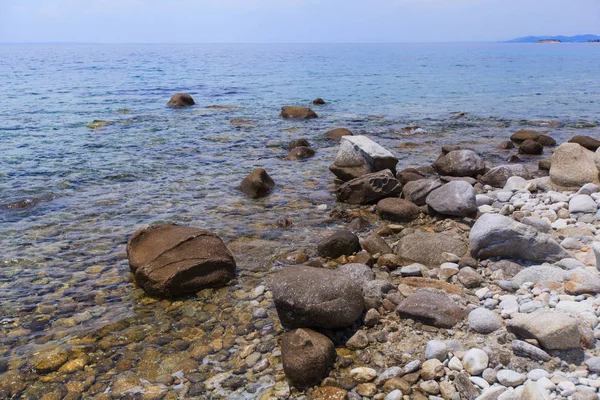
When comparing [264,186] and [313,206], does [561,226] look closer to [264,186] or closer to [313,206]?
[313,206]

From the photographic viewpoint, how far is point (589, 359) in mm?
4316

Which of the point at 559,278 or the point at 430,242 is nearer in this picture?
the point at 559,278

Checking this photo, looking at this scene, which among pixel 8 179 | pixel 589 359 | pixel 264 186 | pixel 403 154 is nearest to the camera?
pixel 589 359

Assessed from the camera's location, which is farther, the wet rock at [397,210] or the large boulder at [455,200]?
the wet rock at [397,210]

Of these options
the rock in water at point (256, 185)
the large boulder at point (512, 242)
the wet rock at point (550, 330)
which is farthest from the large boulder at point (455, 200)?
the wet rock at point (550, 330)

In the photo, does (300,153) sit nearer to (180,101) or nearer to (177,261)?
(177,261)

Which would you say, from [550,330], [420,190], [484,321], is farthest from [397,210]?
[550,330]

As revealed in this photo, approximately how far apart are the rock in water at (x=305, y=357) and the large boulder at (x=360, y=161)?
22.4 ft

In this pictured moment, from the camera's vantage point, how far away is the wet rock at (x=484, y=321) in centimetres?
507

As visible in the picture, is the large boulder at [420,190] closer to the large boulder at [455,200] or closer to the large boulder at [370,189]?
the large boulder at [370,189]

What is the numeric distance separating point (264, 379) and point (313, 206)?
5.59 metres

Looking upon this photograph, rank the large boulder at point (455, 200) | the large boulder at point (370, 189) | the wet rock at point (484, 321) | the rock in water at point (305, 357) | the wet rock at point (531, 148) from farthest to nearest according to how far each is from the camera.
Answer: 1. the wet rock at point (531, 148)
2. the large boulder at point (370, 189)
3. the large boulder at point (455, 200)
4. the wet rock at point (484, 321)
5. the rock in water at point (305, 357)

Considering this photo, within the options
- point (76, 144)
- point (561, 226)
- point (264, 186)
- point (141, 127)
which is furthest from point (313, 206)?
point (141, 127)

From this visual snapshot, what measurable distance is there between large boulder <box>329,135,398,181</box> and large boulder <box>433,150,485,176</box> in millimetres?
1430
